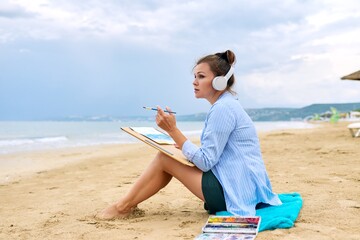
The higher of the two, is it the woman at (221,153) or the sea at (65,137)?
the woman at (221,153)

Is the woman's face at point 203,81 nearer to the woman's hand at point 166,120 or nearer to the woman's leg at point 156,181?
the woman's hand at point 166,120

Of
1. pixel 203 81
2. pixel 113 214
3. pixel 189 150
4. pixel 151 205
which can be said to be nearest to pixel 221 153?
pixel 189 150

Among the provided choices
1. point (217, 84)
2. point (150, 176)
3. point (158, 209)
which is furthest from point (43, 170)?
point (217, 84)

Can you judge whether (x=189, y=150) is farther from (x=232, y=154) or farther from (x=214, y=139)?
(x=232, y=154)

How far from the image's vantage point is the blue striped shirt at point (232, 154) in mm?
2936

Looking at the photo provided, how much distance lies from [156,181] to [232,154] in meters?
0.63

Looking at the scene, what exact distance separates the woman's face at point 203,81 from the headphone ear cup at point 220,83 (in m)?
0.07

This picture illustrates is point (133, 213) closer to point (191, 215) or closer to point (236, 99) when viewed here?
point (191, 215)

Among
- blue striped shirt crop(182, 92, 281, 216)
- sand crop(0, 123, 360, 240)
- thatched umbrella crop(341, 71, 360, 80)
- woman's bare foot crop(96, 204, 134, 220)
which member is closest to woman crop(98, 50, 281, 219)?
blue striped shirt crop(182, 92, 281, 216)

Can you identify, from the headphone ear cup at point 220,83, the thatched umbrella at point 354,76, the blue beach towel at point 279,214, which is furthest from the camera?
the thatched umbrella at point 354,76

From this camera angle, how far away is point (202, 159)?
2936 mm

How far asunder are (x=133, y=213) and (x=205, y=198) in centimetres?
72

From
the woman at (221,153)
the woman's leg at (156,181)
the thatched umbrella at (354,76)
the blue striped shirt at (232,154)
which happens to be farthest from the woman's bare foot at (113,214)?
the thatched umbrella at (354,76)

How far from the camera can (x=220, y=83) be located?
120 inches
